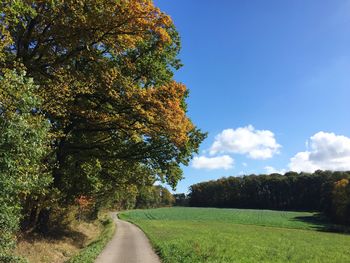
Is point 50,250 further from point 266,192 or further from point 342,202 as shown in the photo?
point 266,192

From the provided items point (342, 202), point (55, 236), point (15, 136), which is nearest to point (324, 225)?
point (342, 202)

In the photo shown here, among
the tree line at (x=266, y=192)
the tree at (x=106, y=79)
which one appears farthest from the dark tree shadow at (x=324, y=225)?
the tree at (x=106, y=79)

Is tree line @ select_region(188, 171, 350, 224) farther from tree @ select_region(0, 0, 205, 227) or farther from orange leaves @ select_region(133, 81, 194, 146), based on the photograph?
orange leaves @ select_region(133, 81, 194, 146)

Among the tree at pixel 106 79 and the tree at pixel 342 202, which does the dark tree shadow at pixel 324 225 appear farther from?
the tree at pixel 106 79

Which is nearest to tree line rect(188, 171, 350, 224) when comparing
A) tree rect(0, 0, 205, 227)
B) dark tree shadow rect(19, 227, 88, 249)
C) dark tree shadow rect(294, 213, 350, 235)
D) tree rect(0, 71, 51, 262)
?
dark tree shadow rect(294, 213, 350, 235)

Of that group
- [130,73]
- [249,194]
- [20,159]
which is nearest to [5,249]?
[20,159]

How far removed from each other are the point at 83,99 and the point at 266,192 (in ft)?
494

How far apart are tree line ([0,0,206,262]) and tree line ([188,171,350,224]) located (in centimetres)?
12976

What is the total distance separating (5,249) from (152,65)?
12.5 metres

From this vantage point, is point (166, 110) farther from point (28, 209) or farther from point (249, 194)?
point (249, 194)

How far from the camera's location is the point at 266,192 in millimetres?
163125

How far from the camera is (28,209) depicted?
24.7m

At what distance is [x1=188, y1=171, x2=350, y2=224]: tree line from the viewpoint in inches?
5896

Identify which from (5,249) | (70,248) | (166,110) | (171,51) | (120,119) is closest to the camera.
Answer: (5,249)
